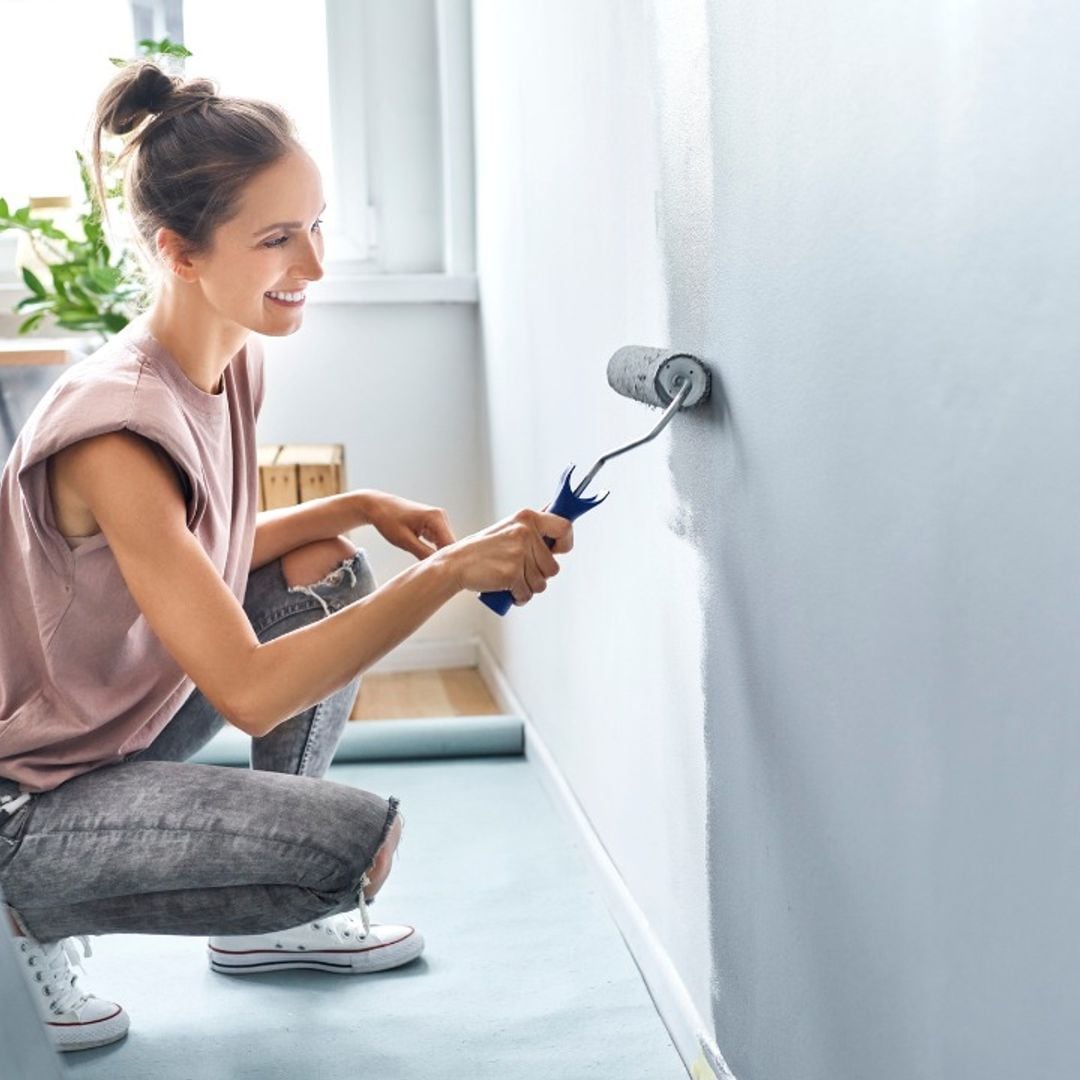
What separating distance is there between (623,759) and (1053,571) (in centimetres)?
103

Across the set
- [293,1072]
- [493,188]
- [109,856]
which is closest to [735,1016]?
[293,1072]

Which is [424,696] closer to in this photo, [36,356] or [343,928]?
[36,356]

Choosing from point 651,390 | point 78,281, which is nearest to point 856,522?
point 651,390

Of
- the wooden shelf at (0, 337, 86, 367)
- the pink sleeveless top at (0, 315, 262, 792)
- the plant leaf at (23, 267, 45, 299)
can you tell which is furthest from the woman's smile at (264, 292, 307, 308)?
the plant leaf at (23, 267, 45, 299)

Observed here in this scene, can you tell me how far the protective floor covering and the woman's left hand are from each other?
18.2 inches

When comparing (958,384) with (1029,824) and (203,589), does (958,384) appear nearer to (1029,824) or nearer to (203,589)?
(1029,824)

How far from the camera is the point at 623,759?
5.46 feet

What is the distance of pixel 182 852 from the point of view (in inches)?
51.7

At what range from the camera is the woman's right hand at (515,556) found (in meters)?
1.19

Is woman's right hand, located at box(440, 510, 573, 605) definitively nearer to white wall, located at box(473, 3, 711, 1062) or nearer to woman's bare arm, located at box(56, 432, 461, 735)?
woman's bare arm, located at box(56, 432, 461, 735)

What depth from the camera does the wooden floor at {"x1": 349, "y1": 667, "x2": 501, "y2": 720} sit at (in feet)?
8.71

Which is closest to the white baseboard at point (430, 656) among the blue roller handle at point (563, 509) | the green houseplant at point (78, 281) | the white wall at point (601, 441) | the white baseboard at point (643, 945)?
the white wall at point (601, 441)

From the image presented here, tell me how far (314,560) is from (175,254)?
0.41 m

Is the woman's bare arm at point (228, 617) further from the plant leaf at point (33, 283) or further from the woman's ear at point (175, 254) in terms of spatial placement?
the plant leaf at point (33, 283)
